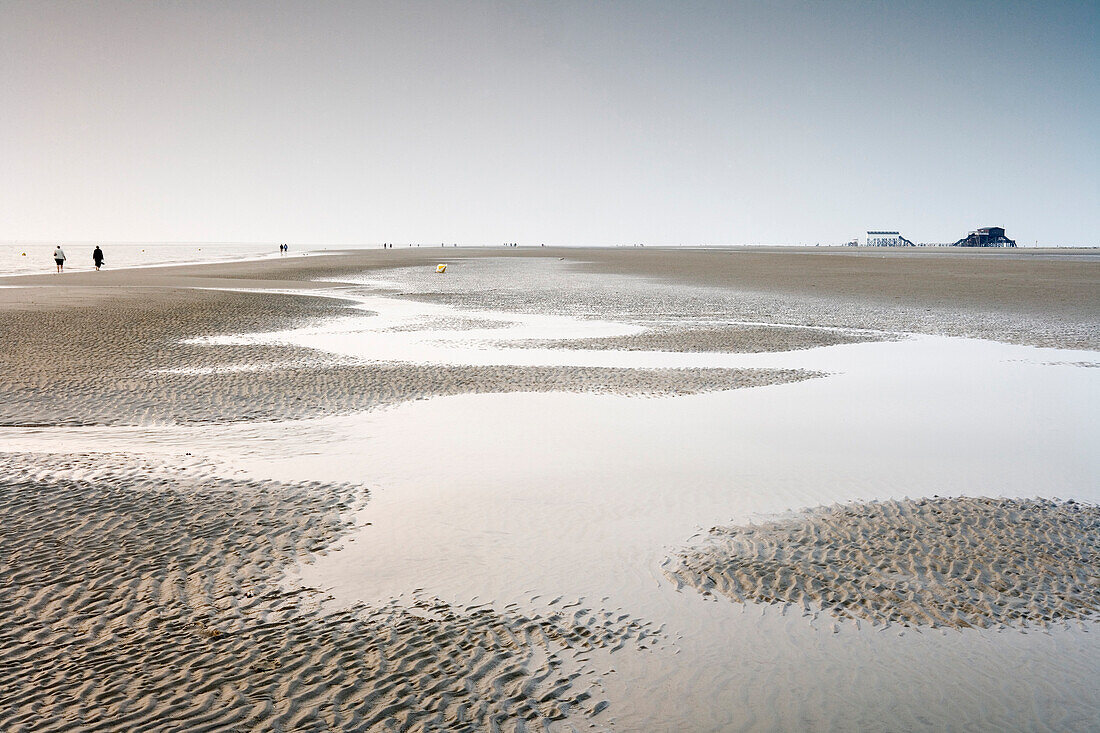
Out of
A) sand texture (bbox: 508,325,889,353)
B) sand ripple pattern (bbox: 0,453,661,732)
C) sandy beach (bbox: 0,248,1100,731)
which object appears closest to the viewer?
sand ripple pattern (bbox: 0,453,661,732)

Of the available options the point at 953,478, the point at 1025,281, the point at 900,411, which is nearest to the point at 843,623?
the point at 953,478

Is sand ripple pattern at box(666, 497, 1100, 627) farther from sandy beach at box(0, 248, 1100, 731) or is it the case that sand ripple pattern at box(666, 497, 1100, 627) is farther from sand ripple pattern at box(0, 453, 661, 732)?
sand ripple pattern at box(0, 453, 661, 732)

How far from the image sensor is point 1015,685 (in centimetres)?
604

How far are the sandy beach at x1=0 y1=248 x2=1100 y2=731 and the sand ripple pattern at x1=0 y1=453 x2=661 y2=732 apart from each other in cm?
3

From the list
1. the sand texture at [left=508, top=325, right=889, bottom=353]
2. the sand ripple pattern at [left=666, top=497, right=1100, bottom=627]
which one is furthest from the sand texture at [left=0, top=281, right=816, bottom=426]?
the sand ripple pattern at [left=666, top=497, right=1100, bottom=627]

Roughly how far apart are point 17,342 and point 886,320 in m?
27.5

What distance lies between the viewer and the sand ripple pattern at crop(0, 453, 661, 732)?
553 centimetres

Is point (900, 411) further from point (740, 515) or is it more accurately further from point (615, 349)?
point (615, 349)

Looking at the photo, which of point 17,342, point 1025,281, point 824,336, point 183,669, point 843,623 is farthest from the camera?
point 1025,281

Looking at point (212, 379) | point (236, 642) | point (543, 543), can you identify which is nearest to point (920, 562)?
point (543, 543)

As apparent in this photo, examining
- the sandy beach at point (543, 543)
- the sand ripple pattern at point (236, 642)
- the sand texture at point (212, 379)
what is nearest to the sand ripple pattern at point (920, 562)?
the sandy beach at point (543, 543)

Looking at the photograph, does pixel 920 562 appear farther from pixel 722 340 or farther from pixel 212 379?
pixel 722 340

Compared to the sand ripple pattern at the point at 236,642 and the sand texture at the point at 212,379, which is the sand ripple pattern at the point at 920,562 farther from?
the sand texture at the point at 212,379

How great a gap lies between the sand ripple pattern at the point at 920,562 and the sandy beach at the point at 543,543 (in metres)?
0.04
